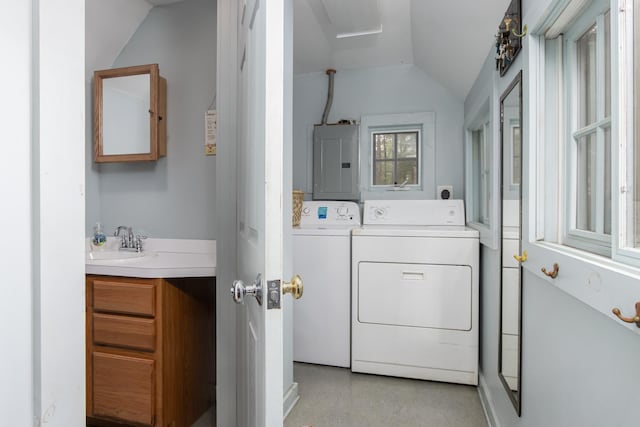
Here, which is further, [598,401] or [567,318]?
[567,318]

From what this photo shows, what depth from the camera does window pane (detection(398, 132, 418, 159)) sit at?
113 inches

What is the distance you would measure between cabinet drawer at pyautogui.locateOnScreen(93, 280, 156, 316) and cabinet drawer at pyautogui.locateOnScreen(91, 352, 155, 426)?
219mm

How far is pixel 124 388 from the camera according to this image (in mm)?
1552

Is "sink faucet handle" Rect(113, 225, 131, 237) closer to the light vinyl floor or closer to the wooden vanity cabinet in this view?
the wooden vanity cabinet

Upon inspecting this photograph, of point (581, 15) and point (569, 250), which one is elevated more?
point (581, 15)

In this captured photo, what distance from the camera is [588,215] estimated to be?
1.00 m

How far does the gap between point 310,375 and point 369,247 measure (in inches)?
37.3

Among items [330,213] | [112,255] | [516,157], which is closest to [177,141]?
[112,255]

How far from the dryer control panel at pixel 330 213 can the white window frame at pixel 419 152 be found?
289mm

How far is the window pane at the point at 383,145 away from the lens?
294 cm

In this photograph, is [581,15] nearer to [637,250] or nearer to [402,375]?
[637,250]

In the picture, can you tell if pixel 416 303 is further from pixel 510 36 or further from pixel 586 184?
pixel 510 36

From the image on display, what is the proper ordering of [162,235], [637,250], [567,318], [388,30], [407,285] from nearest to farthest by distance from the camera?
[637,250], [567,318], [162,235], [407,285], [388,30]

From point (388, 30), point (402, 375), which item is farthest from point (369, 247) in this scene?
point (388, 30)
